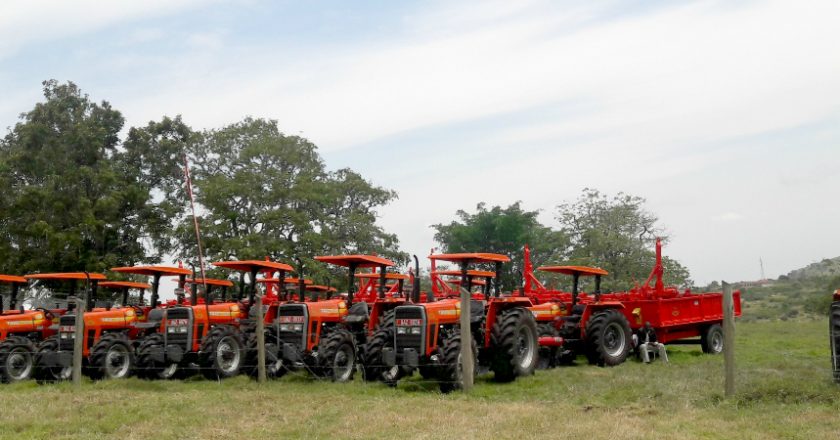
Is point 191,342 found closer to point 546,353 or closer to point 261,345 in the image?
point 261,345

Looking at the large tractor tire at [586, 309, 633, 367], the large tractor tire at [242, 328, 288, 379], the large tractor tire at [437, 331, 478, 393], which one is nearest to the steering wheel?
the large tractor tire at [242, 328, 288, 379]

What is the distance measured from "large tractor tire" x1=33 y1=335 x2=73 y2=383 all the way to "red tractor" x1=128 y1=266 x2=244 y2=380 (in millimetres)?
1406

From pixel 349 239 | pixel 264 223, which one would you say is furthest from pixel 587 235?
pixel 264 223

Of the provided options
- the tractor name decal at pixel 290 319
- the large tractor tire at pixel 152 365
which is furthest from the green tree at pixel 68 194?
the tractor name decal at pixel 290 319

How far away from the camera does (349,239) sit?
110 ft

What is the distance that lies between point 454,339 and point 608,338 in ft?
17.3

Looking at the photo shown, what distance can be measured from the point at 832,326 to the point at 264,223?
23249mm

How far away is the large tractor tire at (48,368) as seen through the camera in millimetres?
15462

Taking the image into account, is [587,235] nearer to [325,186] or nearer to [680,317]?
[325,186]

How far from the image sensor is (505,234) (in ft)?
133

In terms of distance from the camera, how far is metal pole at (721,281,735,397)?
10070 mm

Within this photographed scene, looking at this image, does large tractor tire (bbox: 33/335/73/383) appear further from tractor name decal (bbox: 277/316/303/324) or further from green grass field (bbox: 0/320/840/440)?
tractor name decal (bbox: 277/316/303/324)

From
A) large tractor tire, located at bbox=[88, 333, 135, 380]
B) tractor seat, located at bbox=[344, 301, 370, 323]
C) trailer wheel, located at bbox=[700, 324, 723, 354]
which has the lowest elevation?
large tractor tire, located at bbox=[88, 333, 135, 380]

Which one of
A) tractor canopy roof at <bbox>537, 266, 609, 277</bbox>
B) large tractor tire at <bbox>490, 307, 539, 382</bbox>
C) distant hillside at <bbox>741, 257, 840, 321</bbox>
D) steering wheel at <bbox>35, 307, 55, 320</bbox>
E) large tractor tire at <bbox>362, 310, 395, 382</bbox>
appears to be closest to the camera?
large tractor tire at <bbox>490, 307, 539, 382</bbox>
